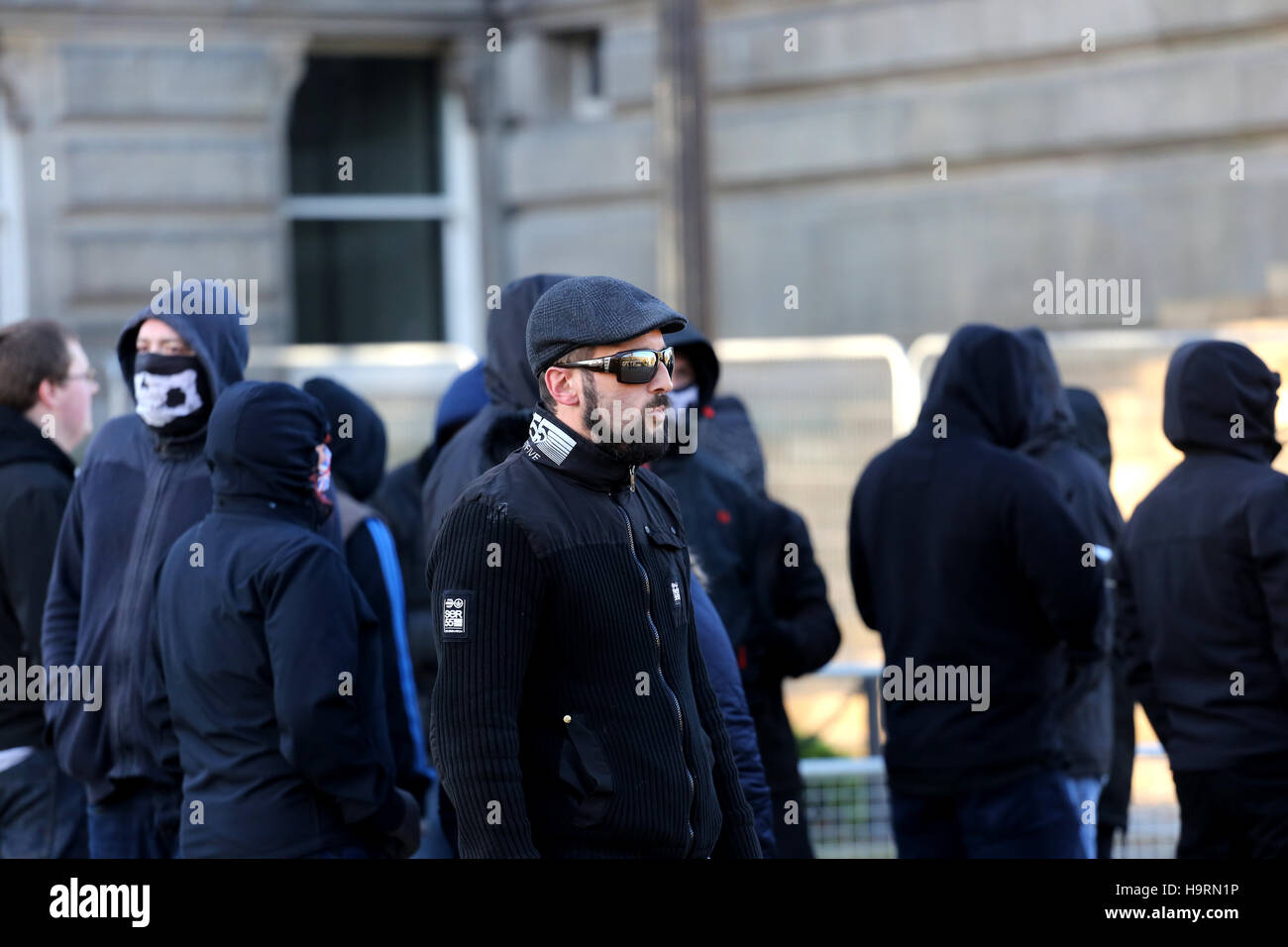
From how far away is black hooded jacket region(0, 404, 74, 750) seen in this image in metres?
5.34

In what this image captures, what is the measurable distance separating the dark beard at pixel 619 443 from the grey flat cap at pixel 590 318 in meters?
0.09

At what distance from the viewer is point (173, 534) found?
4793mm

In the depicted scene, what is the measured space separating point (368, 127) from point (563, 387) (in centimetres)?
1228

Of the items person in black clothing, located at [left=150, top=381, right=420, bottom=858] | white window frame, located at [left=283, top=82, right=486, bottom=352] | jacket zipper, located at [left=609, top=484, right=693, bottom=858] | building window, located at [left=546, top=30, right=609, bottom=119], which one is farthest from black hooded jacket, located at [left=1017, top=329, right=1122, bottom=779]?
white window frame, located at [left=283, top=82, right=486, bottom=352]

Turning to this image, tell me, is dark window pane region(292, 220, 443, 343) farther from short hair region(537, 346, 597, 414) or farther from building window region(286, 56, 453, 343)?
short hair region(537, 346, 597, 414)

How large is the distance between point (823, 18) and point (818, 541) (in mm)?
4066

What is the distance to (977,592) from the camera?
5.35m

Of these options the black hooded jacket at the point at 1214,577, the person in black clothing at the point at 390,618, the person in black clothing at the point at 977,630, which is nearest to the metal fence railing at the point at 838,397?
the person in black clothing at the point at 977,630

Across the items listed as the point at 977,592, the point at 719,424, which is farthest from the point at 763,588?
the point at 719,424

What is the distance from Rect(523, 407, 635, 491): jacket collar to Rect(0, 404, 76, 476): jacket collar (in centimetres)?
241

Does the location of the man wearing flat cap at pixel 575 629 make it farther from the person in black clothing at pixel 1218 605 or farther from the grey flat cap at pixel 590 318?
the person in black clothing at pixel 1218 605

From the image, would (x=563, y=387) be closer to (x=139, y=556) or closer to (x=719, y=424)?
(x=139, y=556)
